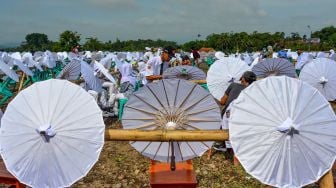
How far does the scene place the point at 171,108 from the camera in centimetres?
352

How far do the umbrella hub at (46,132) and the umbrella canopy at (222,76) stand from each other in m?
4.84

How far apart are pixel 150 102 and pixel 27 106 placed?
988 millimetres

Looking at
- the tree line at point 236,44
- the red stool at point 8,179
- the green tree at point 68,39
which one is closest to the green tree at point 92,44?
the tree line at point 236,44

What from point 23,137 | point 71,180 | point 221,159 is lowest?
point 221,159

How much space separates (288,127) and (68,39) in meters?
35.1

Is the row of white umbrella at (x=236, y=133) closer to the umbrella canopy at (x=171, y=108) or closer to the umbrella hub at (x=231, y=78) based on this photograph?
the umbrella canopy at (x=171, y=108)

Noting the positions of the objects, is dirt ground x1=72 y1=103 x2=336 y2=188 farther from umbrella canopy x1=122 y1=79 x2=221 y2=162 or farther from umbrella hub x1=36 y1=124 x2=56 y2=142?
umbrella hub x1=36 y1=124 x2=56 y2=142

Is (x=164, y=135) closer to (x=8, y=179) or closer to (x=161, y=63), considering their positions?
(x=8, y=179)

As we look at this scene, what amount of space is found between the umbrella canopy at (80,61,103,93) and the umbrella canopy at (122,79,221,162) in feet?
14.9

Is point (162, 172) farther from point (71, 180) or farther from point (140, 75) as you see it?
point (140, 75)

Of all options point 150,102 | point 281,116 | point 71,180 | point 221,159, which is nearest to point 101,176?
point 221,159

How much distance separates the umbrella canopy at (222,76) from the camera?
7.48 metres

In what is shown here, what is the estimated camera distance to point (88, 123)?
2.91 metres

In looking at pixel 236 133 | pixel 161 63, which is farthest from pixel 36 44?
pixel 236 133
